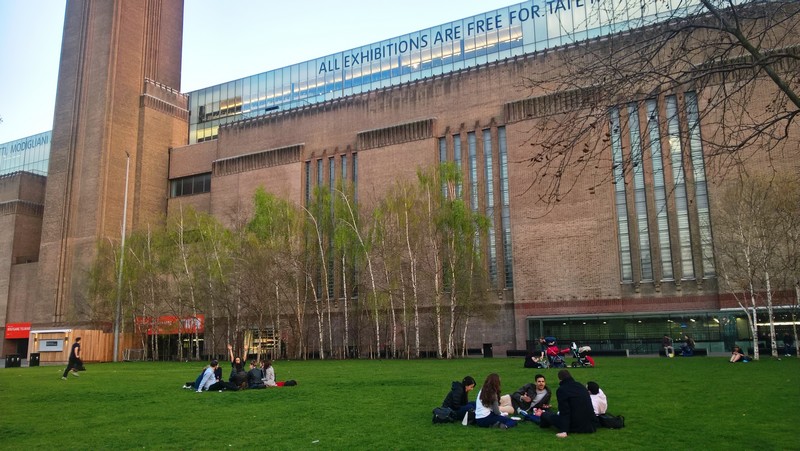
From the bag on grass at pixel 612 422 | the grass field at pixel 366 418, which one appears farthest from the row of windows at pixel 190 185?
the bag on grass at pixel 612 422

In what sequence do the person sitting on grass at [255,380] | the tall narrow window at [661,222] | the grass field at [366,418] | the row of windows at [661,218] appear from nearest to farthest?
the grass field at [366,418] → the person sitting on grass at [255,380] → the row of windows at [661,218] → the tall narrow window at [661,222]

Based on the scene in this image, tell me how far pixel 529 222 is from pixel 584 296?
6473 millimetres

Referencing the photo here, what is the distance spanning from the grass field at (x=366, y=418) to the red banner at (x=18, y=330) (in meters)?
51.3

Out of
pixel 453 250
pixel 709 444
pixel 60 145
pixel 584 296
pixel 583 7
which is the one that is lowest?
pixel 709 444

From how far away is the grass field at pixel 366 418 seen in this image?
959cm

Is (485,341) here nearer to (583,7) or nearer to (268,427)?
(583,7)

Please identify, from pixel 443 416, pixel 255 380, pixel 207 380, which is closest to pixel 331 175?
pixel 255 380

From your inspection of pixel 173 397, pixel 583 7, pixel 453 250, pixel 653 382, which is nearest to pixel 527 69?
A: pixel 583 7

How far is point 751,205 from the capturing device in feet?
103

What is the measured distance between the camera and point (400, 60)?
59.9 m

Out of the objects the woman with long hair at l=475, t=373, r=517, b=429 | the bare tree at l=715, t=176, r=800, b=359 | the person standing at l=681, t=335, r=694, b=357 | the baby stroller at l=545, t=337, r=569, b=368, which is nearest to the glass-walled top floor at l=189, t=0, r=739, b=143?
the bare tree at l=715, t=176, r=800, b=359

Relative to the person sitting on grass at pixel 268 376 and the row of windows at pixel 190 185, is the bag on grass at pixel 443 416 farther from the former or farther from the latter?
the row of windows at pixel 190 185

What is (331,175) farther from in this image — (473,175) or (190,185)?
(190,185)

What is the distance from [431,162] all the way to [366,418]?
38.7 metres
